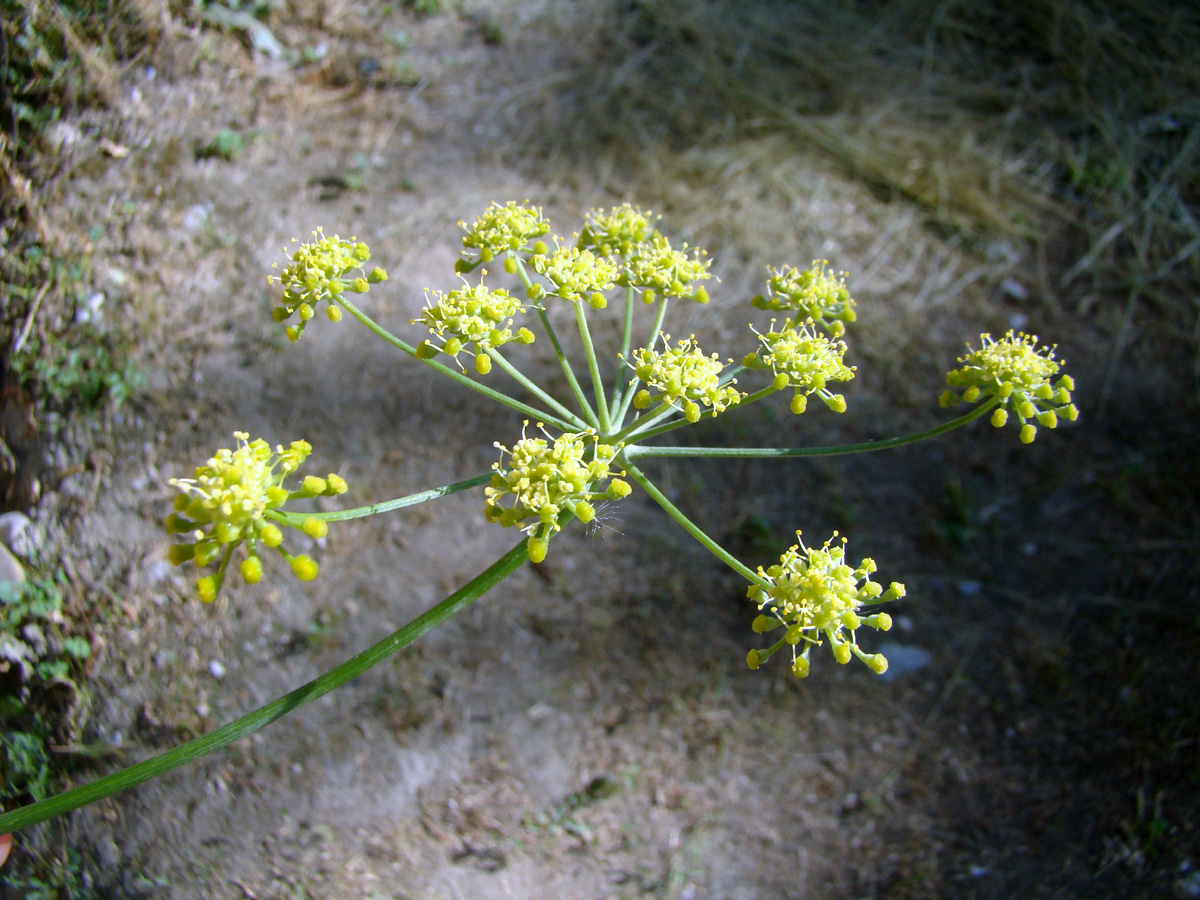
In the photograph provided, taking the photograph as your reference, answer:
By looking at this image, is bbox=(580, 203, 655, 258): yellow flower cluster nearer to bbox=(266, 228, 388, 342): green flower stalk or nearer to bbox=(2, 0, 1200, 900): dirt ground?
bbox=(266, 228, 388, 342): green flower stalk

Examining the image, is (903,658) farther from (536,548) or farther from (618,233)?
(536,548)

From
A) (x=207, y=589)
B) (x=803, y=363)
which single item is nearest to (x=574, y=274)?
(x=803, y=363)

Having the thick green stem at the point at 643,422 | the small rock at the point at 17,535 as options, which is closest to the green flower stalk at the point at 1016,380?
the thick green stem at the point at 643,422

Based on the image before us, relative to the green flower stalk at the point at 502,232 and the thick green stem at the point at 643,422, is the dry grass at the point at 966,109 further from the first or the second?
the thick green stem at the point at 643,422

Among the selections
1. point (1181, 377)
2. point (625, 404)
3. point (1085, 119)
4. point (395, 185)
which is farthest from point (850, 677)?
point (1085, 119)

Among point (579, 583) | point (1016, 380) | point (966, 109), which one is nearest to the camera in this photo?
point (1016, 380)

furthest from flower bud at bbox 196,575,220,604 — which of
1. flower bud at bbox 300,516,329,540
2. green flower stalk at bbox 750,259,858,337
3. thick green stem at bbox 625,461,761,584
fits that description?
green flower stalk at bbox 750,259,858,337

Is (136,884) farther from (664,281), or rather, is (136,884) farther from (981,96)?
(981,96)
